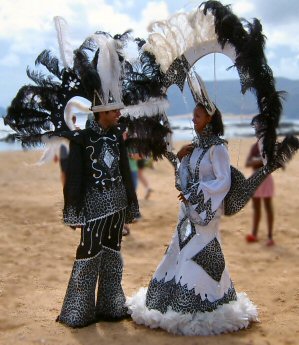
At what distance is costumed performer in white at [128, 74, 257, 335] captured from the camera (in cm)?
471

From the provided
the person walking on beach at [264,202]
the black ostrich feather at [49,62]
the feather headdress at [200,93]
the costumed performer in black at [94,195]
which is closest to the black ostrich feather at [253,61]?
the feather headdress at [200,93]

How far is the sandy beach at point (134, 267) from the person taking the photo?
4766 mm

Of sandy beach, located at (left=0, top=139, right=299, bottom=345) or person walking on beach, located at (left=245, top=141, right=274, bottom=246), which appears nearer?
sandy beach, located at (left=0, top=139, right=299, bottom=345)

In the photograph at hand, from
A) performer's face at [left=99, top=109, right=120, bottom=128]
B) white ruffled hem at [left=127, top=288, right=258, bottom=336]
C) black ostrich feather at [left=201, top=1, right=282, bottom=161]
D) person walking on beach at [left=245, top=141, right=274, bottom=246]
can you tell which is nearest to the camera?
black ostrich feather at [left=201, top=1, right=282, bottom=161]

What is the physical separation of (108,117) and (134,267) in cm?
297

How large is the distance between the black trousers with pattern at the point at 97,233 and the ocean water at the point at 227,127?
0.85m

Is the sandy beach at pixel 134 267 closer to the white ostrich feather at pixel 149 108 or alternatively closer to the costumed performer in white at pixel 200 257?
the costumed performer in white at pixel 200 257

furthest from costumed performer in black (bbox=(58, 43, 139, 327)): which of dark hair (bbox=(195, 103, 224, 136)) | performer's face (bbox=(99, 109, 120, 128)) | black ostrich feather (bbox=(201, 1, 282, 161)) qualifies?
black ostrich feather (bbox=(201, 1, 282, 161))

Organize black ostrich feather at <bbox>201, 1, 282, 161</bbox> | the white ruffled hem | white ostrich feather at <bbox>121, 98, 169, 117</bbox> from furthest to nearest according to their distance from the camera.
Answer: white ostrich feather at <bbox>121, 98, 169, 117</bbox> → the white ruffled hem → black ostrich feather at <bbox>201, 1, 282, 161</bbox>

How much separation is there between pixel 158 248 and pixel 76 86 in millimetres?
3988

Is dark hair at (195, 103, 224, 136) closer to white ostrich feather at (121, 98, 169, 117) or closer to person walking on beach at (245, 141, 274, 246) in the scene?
white ostrich feather at (121, 98, 169, 117)

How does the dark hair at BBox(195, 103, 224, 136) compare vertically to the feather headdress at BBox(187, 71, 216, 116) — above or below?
below

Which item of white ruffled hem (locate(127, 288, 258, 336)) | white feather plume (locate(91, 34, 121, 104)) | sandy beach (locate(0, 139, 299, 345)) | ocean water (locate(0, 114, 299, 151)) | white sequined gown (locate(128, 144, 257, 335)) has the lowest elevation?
sandy beach (locate(0, 139, 299, 345))

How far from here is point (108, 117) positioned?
4.82 metres
